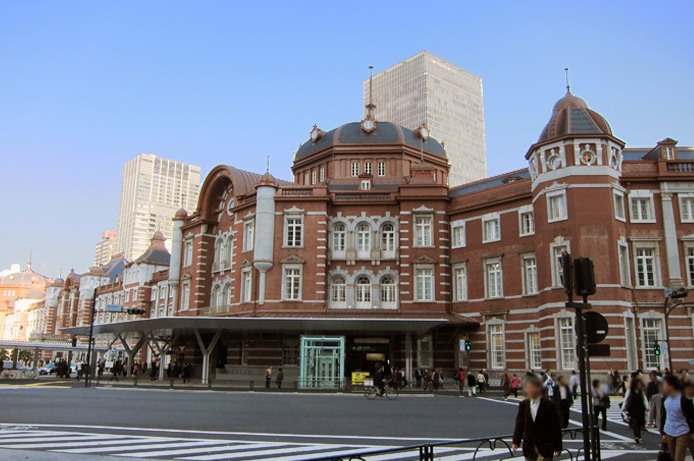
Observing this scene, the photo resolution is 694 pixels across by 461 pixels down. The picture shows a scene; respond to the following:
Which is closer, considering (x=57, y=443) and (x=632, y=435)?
(x=57, y=443)

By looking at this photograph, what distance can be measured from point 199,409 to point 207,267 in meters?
29.0

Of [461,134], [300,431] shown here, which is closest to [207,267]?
[300,431]

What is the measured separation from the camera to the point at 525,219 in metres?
36.5

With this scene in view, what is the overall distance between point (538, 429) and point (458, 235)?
3290cm

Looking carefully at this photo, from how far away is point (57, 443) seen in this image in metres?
12.6

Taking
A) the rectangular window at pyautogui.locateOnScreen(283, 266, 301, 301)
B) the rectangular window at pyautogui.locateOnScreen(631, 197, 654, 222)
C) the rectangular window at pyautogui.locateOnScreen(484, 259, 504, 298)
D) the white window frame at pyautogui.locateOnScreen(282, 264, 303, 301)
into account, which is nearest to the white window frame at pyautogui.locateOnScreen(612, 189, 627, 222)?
the rectangular window at pyautogui.locateOnScreen(631, 197, 654, 222)

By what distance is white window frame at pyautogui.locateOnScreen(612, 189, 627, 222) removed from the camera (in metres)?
32.4

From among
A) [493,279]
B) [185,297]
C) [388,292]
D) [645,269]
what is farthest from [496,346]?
[185,297]

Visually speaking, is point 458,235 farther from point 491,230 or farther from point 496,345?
point 496,345

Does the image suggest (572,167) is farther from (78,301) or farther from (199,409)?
(78,301)

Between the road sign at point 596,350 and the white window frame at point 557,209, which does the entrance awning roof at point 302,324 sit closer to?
the white window frame at point 557,209

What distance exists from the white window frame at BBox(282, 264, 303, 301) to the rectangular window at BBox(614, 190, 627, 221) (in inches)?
765

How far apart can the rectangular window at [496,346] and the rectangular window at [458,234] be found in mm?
5832

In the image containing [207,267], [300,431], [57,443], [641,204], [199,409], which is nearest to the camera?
[57,443]
